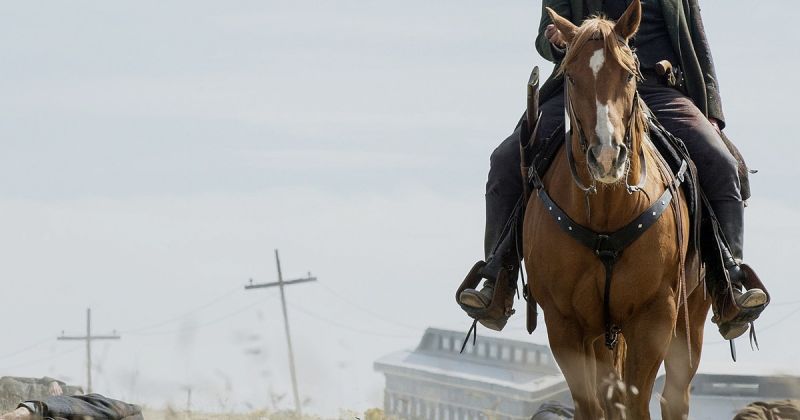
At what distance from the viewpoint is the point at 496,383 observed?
93.7 feet

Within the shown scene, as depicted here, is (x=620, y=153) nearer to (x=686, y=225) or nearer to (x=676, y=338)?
(x=686, y=225)

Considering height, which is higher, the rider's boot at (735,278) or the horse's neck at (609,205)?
the horse's neck at (609,205)

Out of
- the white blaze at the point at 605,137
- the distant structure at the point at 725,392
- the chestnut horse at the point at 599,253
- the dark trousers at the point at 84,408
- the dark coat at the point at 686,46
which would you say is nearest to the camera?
the white blaze at the point at 605,137

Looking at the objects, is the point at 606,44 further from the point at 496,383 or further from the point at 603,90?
the point at 496,383

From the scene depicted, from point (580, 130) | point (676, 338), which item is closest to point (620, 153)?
point (580, 130)

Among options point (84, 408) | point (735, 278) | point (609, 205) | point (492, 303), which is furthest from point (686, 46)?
point (84, 408)

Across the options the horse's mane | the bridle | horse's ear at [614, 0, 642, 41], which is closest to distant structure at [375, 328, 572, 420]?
the bridle

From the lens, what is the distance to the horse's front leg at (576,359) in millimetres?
10453

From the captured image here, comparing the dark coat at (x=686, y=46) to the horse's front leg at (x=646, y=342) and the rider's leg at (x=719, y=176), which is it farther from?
the horse's front leg at (x=646, y=342)

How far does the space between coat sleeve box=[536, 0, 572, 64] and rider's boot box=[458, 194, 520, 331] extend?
1.08 meters

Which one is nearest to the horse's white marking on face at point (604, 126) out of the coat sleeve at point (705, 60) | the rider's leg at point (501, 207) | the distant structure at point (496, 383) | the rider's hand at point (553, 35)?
the rider's hand at point (553, 35)

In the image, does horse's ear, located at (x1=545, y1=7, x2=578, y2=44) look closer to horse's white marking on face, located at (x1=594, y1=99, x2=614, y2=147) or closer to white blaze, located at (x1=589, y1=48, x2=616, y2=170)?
white blaze, located at (x1=589, y1=48, x2=616, y2=170)

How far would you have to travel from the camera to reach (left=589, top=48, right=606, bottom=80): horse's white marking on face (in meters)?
9.66

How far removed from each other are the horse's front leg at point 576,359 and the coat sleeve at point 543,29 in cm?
202
